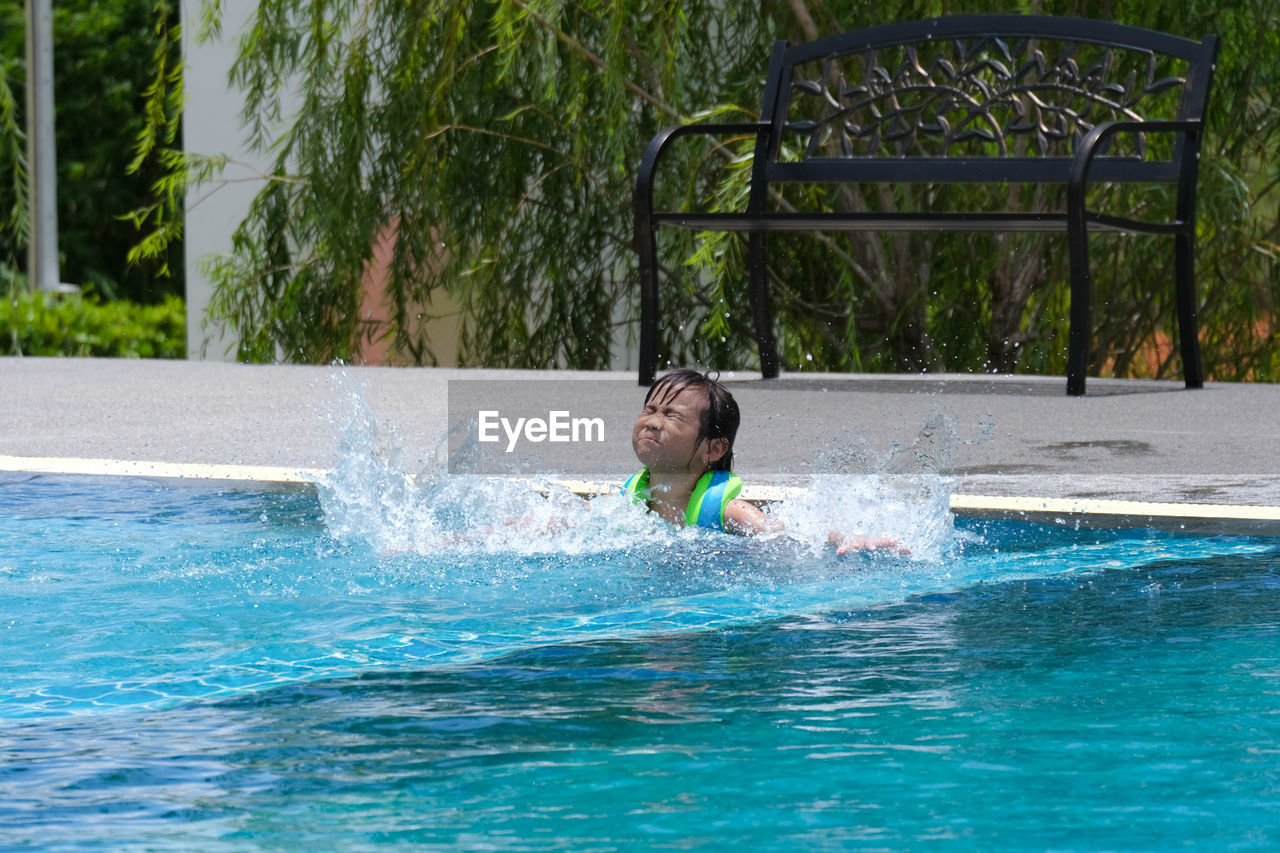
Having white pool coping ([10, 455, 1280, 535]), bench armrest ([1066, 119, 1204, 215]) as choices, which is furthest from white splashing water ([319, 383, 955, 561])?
bench armrest ([1066, 119, 1204, 215])

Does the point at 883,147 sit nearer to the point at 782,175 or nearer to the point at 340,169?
the point at 782,175

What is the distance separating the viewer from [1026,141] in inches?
324

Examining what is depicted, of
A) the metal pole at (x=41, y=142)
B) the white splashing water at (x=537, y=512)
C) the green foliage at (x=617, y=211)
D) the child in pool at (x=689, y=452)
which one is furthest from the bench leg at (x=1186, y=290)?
the metal pole at (x=41, y=142)

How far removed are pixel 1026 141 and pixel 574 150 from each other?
198 cm

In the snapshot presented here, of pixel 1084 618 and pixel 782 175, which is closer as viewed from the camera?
pixel 1084 618

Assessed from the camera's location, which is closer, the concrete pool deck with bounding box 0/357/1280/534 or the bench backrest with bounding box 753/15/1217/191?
the concrete pool deck with bounding box 0/357/1280/534

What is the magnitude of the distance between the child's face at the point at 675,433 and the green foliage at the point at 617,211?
3.48 m

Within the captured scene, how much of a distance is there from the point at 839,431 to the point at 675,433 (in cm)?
166

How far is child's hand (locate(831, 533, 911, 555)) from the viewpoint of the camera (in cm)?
376

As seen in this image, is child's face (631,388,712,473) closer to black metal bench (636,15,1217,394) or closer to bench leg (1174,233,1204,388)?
black metal bench (636,15,1217,394)

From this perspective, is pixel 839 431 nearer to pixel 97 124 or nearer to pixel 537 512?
pixel 537 512

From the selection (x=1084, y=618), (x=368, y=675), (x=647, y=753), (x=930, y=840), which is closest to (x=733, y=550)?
(x=1084, y=618)

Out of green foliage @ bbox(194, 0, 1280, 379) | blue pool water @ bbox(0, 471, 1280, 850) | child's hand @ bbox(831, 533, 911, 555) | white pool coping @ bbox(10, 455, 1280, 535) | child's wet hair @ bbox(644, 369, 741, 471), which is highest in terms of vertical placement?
green foliage @ bbox(194, 0, 1280, 379)

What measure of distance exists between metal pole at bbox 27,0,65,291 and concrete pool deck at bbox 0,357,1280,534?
4297mm
